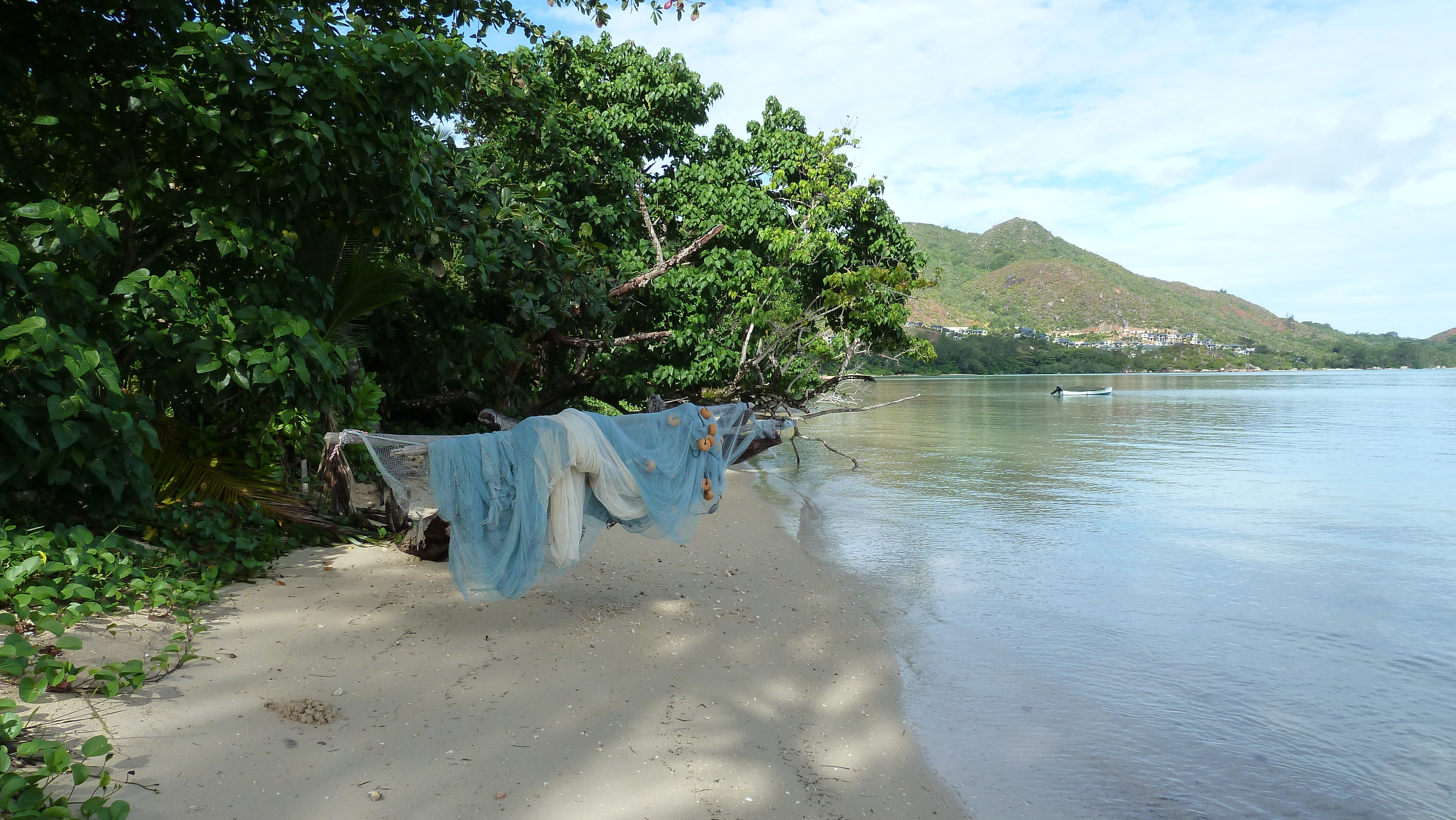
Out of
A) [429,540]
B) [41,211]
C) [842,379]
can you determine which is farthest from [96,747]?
[842,379]

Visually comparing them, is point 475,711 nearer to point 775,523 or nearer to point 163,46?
point 163,46

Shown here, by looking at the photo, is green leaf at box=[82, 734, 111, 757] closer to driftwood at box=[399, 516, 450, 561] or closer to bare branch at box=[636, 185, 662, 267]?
driftwood at box=[399, 516, 450, 561]

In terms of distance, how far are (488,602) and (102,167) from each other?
4.02m

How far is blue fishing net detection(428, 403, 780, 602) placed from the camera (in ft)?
16.7

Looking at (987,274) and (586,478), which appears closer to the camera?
(586,478)

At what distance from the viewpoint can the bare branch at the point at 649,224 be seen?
44.5 ft

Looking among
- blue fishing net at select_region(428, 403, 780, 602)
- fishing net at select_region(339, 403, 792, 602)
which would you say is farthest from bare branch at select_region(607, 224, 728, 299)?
fishing net at select_region(339, 403, 792, 602)

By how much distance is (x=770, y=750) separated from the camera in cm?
424

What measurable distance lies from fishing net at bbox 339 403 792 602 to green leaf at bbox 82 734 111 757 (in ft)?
7.16

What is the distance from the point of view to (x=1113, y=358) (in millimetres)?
103875

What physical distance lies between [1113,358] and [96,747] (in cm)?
11399

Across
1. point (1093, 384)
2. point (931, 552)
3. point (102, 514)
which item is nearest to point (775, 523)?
point (931, 552)

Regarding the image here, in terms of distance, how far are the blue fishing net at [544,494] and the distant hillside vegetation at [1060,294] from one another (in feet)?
275

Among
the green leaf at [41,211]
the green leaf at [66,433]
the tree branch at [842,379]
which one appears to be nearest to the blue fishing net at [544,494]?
the green leaf at [66,433]
